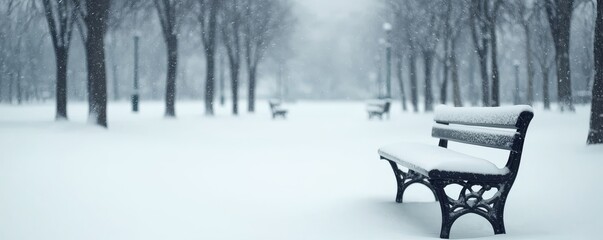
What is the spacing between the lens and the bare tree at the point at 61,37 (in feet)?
47.5

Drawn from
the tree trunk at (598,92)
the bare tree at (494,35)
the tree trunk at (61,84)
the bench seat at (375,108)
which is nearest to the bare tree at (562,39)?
the bare tree at (494,35)

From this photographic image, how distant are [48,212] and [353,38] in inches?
2323

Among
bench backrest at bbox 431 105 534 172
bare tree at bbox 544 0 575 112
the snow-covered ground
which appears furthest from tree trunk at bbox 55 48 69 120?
bare tree at bbox 544 0 575 112

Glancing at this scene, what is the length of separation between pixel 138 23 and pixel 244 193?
17802 millimetres

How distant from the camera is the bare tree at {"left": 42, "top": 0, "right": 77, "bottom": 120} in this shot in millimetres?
14492

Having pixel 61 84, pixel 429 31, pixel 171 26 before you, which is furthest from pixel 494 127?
pixel 429 31

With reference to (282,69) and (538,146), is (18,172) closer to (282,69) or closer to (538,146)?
(538,146)

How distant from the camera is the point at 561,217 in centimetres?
494

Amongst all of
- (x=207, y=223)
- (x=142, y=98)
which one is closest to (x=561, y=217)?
(x=207, y=223)

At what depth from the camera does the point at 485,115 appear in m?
4.62

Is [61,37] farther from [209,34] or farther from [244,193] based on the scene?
[244,193]

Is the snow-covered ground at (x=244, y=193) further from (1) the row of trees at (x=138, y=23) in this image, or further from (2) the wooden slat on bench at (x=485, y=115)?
(1) the row of trees at (x=138, y=23)

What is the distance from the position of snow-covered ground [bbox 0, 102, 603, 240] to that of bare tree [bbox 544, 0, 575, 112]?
7.22 metres

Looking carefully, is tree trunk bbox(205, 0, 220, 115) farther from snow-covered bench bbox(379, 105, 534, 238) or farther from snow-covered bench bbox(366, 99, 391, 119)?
snow-covered bench bbox(379, 105, 534, 238)
